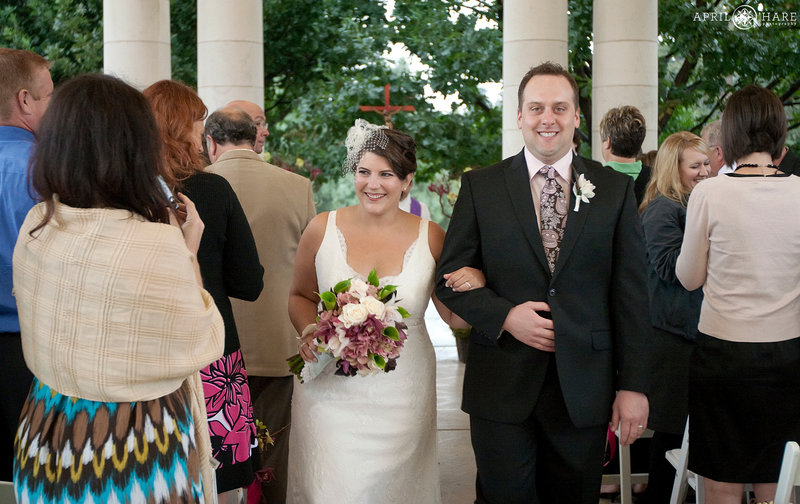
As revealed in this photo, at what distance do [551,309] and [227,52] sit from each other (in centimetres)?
711

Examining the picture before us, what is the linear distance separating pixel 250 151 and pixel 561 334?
9.18ft

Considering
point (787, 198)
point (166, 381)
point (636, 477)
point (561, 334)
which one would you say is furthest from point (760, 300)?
point (166, 381)

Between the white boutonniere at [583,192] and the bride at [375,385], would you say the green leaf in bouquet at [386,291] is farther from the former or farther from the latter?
the white boutonniere at [583,192]

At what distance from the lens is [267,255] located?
225 inches

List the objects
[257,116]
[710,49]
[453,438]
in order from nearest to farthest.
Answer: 1. [257,116]
2. [453,438]
3. [710,49]

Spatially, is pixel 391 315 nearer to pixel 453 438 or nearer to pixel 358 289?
pixel 358 289

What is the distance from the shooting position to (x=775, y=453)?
14.3ft

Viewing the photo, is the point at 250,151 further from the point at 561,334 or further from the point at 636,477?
the point at 636,477

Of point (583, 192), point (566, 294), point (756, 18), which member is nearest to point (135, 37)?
point (583, 192)

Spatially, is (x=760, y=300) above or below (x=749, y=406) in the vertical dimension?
above

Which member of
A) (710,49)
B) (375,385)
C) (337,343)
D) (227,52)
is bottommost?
(375,385)

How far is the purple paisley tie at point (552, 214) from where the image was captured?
3713mm

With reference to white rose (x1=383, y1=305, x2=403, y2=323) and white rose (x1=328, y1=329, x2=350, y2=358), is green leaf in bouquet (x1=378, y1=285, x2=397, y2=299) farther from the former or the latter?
white rose (x1=328, y1=329, x2=350, y2=358)

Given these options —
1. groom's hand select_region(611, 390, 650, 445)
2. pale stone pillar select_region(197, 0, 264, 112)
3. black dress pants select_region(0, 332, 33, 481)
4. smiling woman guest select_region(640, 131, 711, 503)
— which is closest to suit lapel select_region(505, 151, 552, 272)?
groom's hand select_region(611, 390, 650, 445)
